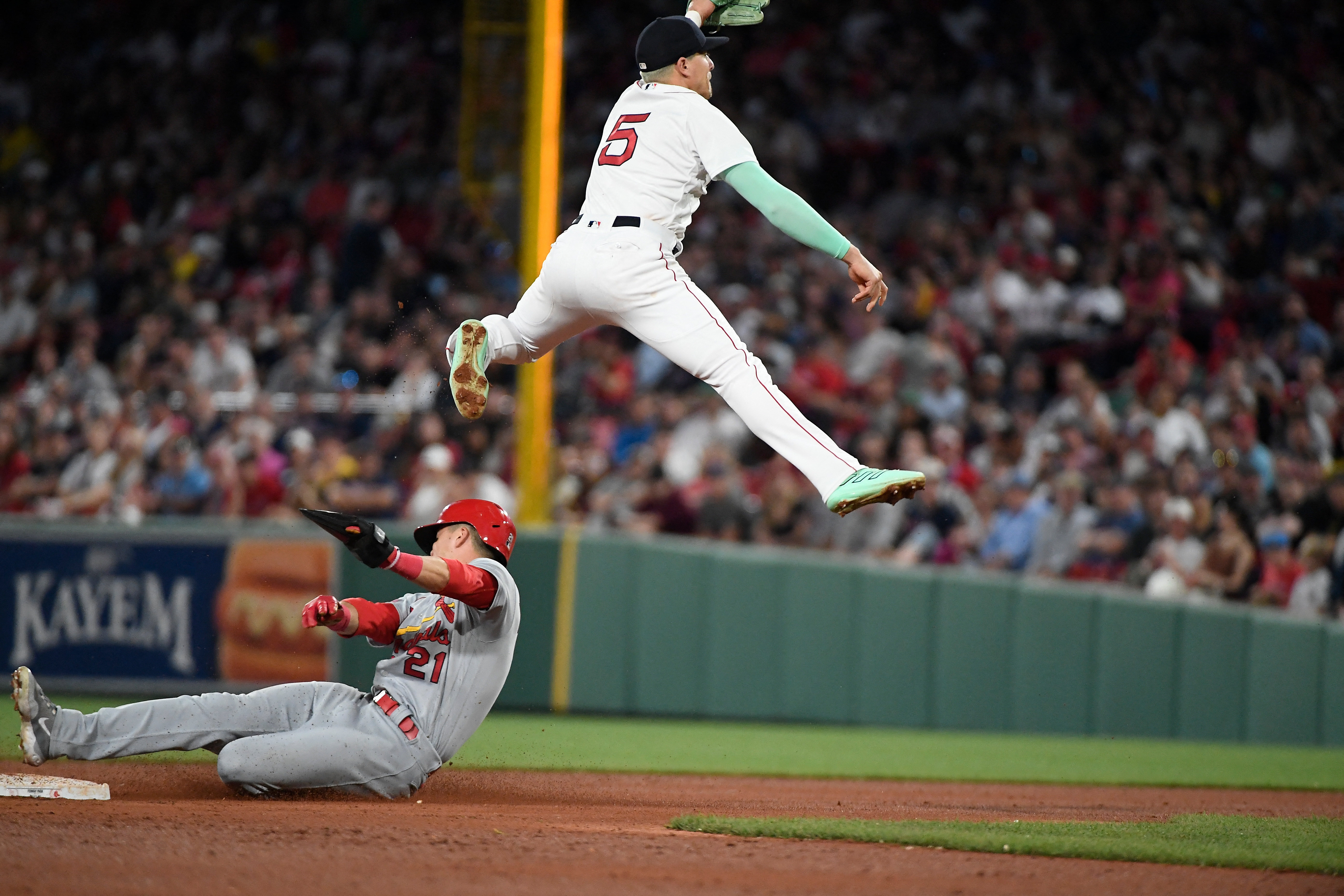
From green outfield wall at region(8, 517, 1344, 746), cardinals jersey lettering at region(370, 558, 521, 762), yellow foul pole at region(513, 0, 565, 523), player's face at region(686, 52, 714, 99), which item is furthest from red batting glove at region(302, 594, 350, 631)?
green outfield wall at region(8, 517, 1344, 746)

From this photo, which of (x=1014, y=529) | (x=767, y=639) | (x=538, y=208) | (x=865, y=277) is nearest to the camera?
(x=865, y=277)

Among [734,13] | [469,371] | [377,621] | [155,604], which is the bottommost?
[155,604]

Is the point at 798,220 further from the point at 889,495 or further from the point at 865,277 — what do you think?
the point at 889,495

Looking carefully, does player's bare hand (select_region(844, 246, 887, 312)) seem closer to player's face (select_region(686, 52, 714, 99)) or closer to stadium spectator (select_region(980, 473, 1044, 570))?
player's face (select_region(686, 52, 714, 99))

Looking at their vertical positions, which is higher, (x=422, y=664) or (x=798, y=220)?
(x=798, y=220)

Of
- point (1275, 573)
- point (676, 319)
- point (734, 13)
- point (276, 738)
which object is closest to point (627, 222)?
point (676, 319)
